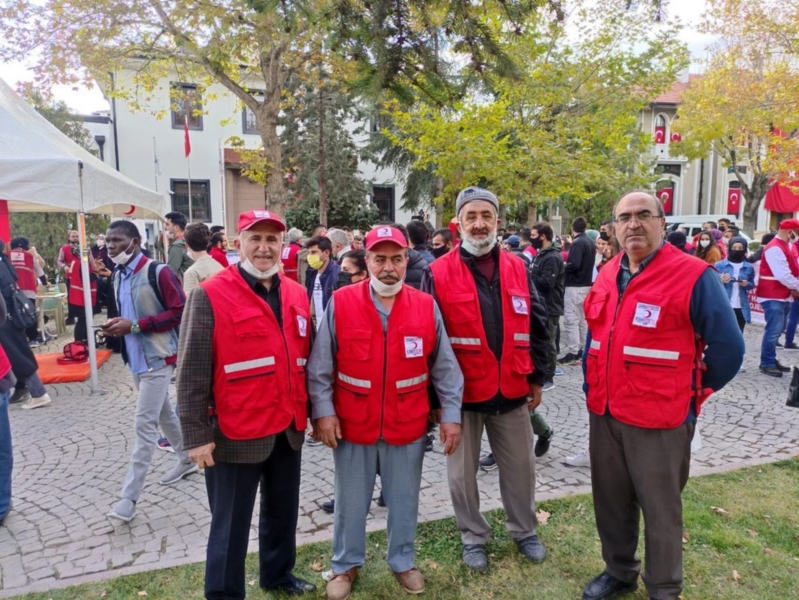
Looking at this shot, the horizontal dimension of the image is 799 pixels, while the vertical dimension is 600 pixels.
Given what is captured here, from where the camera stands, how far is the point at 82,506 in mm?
4082

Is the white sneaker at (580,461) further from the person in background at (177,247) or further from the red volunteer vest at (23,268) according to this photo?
the red volunteer vest at (23,268)

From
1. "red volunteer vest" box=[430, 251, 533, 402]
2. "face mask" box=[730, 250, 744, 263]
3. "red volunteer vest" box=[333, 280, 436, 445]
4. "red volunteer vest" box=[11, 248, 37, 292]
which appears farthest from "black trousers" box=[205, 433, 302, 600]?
"red volunteer vest" box=[11, 248, 37, 292]

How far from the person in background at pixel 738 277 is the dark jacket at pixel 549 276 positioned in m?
3.56

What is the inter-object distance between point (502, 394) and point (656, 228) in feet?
4.11

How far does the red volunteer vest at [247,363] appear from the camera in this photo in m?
2.57

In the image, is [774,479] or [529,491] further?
[774,479]

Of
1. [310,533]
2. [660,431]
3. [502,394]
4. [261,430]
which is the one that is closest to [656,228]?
[660,431]

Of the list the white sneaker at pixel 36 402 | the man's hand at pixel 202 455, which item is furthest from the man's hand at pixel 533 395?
the white sneaker at pixel 36 402

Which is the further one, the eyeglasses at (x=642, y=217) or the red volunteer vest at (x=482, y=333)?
the red volunteer vest at (x=482, y=333)

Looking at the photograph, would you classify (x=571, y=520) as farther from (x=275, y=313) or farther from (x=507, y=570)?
(x=275, y=313)

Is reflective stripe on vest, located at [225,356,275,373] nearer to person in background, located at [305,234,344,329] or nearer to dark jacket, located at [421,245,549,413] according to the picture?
dark jacket, located at [421,245,549,413]

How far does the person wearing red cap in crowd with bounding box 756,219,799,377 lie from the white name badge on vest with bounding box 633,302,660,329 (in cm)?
642

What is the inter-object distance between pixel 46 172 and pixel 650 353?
6.94 m

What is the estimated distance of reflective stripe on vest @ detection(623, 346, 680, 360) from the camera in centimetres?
255
